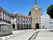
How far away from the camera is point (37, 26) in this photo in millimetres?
76000

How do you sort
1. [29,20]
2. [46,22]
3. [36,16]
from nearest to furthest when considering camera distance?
[46,22]
[29,20]
[36,16]

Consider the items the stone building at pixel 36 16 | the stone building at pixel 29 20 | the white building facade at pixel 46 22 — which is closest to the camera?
the stone building at pixel 29 20

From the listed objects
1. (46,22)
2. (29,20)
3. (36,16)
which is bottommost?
(46,22)

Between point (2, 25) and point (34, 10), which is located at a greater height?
point (34, 10)

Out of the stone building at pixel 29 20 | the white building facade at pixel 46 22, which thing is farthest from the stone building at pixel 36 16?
the white building facade at pixel 46 22

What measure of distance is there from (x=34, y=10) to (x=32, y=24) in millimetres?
6207

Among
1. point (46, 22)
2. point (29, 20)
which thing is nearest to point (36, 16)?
point (29, 20)

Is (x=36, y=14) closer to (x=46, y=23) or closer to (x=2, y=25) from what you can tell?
(x=46, y=23)

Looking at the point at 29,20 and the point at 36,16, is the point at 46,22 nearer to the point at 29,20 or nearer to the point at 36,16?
the point at 36,16

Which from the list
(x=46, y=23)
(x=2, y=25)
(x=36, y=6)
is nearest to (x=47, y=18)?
(x=46, y=23)

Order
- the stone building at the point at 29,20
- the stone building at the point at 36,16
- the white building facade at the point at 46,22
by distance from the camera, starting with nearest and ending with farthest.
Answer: the stone building at the point at 29,20
the white building facade at the point at 46,22
the stone building at the point at 36,16

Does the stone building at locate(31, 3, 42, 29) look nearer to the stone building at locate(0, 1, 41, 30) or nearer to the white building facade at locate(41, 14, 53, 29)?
the stone building at locate(0, 1, 41, 30)

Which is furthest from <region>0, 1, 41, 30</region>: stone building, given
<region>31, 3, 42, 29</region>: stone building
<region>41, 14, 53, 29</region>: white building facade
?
<region>41, 14, 53, 29</region>: white building facade

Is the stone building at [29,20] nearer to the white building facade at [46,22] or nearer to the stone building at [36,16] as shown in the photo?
the stone building at [36,16]
